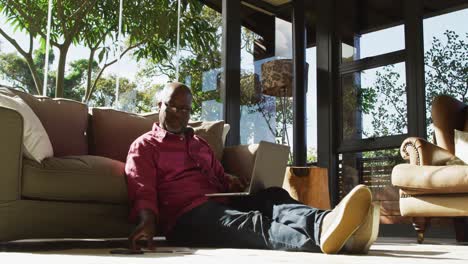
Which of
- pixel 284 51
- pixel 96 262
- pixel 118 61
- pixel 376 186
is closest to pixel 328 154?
pixel 376 186

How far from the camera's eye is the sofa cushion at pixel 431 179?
11.3 ft

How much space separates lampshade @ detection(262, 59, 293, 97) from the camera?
5.27 metres

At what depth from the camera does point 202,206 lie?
225 cm

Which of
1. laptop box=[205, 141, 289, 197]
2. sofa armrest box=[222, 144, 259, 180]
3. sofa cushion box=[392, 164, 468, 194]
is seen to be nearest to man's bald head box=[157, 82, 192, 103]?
laptop box=[205, 141, 289, 197]

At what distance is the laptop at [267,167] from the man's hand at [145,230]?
25 cm

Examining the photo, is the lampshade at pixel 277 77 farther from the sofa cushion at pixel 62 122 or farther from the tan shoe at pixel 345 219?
the tan shoe at pixel 345 219

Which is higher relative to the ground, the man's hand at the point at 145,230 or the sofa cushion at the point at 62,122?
the sofa cushion at the point at 62,122

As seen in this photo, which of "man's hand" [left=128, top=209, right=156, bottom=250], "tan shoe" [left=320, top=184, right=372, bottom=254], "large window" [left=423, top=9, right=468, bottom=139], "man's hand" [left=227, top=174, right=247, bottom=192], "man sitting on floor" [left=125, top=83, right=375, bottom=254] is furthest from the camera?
"large window" [left=423, top=9, right=468, bottom=139]

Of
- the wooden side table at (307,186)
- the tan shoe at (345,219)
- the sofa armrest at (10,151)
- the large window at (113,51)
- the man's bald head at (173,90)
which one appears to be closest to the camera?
the tan shoe at (345,219)

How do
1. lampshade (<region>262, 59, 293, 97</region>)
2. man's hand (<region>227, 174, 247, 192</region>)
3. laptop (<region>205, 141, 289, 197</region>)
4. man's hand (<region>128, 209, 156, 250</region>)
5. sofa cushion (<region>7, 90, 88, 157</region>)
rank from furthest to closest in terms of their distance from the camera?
1. lampshade (<region>262, 59, 293, 97</region>)
2. sofa cushion (<region>7, 90, 88, 157</region>)
3. man's hand (<region>227, 174, 247, 192</region>)
4. laptop (<region>205, 141, 289, 197</region>)
5. man's hand (<region>128, 209, 156, 250</region>)

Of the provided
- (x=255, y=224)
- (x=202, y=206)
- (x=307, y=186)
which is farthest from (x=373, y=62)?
(x=255, y=224)

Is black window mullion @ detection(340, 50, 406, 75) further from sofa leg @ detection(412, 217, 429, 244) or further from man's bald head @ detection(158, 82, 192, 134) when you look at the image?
man's bald head @ detection(158, 82, 192, 134)

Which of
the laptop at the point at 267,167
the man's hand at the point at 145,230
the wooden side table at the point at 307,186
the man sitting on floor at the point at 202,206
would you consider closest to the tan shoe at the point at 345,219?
the man sitting on floor at the point at 202,206

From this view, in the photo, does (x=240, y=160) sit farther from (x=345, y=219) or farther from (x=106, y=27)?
(x=106, y=27)
